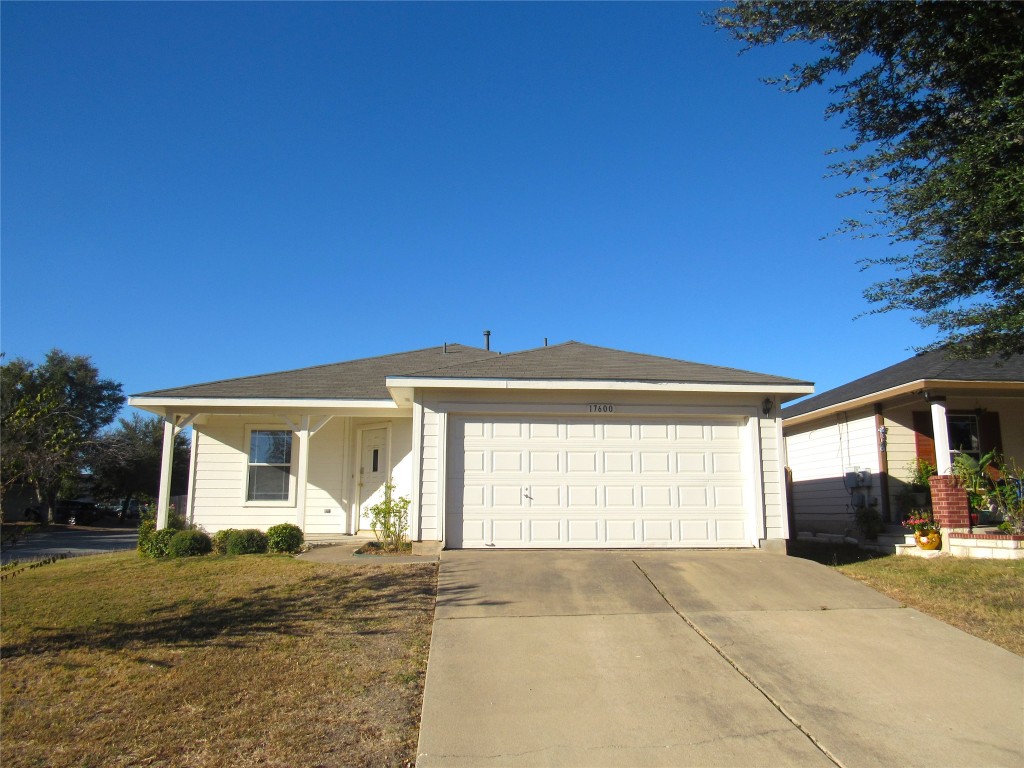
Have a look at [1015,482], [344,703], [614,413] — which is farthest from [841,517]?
[344,703]

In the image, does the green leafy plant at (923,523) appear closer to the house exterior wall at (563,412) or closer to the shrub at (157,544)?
the house exterior wall at (563,412)

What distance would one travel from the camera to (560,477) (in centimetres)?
1097

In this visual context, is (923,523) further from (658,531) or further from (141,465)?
(141,465)

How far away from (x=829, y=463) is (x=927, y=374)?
161 inches

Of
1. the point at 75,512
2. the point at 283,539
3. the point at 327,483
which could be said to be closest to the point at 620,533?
the point at 283,539

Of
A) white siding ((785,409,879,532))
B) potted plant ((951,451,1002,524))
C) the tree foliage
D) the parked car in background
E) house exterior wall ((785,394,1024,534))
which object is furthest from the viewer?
the tree foliage

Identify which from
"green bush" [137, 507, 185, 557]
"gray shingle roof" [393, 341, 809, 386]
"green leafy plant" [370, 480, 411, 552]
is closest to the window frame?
"green bush" [137, 507, 185, 557]

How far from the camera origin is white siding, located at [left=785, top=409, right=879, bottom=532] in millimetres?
15523

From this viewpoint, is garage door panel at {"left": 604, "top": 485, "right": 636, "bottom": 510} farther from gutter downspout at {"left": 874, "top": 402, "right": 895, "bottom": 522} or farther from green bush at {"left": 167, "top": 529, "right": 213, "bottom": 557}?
gutter downspout at {"left": 874, "top": 402, "right": 895, "bottom": 522}

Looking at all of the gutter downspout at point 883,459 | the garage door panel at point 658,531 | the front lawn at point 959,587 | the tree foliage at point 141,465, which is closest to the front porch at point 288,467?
the garage door panel at point 658,531

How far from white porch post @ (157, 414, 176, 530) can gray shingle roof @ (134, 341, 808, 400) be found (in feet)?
2.16

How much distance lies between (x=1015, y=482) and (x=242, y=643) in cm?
1177

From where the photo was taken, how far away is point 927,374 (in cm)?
1355

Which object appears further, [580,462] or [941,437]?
[941,437]
